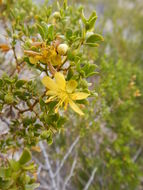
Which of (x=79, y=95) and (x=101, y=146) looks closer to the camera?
(x=79, y=95)

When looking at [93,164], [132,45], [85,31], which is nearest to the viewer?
[85,31]

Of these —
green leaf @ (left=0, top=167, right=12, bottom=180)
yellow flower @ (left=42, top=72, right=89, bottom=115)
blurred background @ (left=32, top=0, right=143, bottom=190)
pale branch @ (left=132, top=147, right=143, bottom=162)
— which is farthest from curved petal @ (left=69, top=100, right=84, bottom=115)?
pale branch @ (left=132, top=147, right=143, bottom=162)

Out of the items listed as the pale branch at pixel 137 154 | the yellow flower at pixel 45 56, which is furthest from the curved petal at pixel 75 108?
the pale branch at pixel 137 154

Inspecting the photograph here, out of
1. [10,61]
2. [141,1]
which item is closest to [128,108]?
[10,61]

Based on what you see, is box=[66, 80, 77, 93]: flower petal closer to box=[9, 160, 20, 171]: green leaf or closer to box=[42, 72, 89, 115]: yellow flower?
box=[42, 72, 89, 115]: yellow flower

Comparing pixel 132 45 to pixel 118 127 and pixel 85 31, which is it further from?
pixel 85 31

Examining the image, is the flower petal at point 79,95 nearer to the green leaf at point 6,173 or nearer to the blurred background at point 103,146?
the green leaf at point 6,173

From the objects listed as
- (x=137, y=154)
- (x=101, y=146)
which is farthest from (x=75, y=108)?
(x=137, y=154)

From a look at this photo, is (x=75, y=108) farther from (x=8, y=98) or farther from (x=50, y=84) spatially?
(x=8, y=98)
